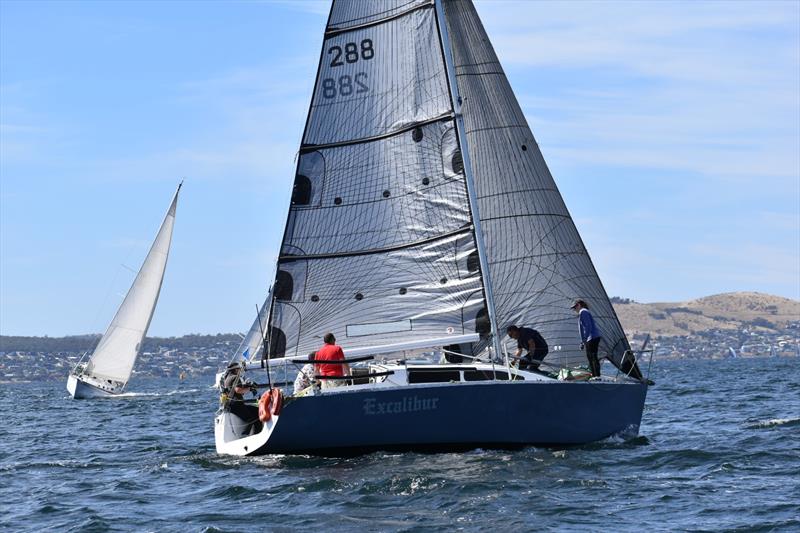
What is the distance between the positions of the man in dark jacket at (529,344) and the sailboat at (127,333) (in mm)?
41406

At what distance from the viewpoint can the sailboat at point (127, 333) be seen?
197 ft

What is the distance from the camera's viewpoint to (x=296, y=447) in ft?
64.1

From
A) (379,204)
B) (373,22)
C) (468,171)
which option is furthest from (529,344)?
(373,22)

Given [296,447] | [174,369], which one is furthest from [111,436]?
[174,369]

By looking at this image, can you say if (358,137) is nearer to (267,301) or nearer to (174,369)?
(267,301)

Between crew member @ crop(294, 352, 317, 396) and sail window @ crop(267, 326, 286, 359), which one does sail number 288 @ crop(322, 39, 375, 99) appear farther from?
crew member @ crop(294, 352, 317, 396)

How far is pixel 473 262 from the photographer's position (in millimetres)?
21234

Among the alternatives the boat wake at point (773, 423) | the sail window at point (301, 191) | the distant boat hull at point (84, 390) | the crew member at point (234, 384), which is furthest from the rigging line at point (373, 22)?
the distant boat hull at point (84, 390)

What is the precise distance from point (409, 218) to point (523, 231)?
7.12 ft

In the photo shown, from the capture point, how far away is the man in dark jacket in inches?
836

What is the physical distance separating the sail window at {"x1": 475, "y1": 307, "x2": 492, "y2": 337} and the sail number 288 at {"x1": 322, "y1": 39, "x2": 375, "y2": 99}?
4516 millimetres

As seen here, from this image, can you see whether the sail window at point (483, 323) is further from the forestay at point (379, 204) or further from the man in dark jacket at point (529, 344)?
the man in dark jacket at point (529, 344)

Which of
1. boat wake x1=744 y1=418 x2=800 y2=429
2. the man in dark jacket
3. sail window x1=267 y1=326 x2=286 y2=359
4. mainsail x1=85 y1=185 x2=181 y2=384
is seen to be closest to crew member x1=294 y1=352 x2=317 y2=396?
sail window x1=267 y1=326 x2=286 y2=359

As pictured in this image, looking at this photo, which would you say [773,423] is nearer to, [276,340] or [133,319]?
[276,340]
